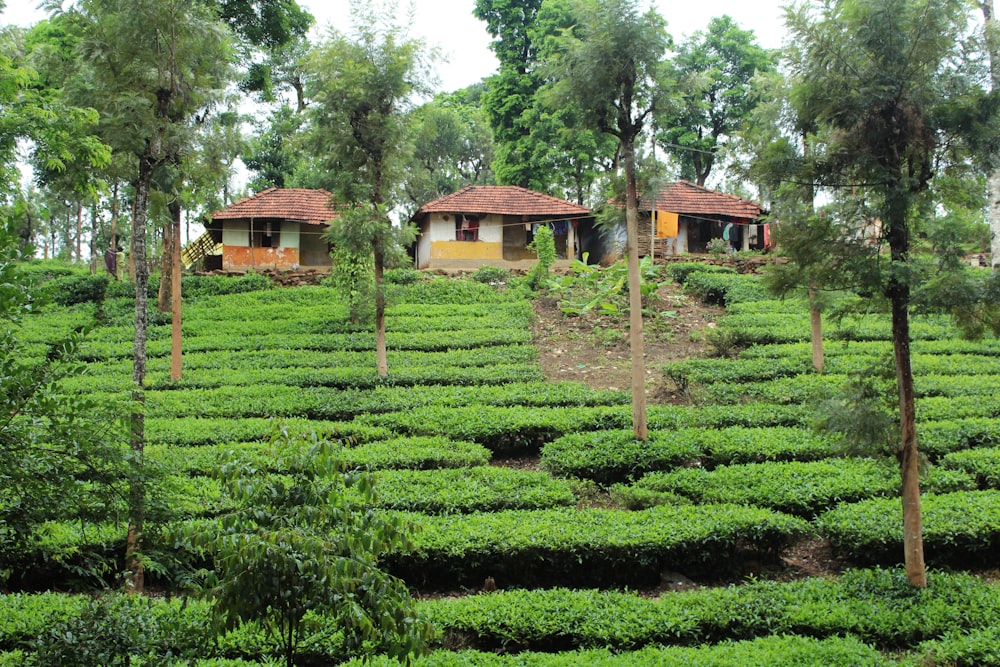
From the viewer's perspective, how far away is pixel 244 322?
20859mm

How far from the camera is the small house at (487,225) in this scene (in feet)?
89.6

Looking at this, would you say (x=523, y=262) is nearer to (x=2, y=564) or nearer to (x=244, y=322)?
(x=244, y=322)

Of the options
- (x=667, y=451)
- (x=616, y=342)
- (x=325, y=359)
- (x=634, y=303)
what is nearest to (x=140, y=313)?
(x=634, y=303)

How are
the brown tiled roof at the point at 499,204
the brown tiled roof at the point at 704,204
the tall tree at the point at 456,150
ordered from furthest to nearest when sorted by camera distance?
the tall tree at the point at 456,150, the brown tiled roof at the point at 704,204, the brown tiled roof at the point at 499,204

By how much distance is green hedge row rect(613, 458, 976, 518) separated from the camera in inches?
380

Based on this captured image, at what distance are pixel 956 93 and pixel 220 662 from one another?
8.95 m

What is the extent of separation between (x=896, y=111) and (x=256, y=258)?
23.9 metres

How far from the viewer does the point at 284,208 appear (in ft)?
89.4

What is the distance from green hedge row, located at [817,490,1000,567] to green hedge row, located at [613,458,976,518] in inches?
20.7

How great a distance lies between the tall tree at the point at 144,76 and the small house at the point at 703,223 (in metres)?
19.6

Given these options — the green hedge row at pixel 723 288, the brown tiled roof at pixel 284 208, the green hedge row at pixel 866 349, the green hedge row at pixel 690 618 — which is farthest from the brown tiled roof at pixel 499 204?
the green hedge row at pixel 690 618

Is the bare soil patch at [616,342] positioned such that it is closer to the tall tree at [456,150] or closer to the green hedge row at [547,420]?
the green hedge row at [547,420]

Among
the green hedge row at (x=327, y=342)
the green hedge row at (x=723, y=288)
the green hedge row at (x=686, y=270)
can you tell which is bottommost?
the green hedge row at (x=327, y=342)

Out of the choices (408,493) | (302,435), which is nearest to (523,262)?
(408,493)
